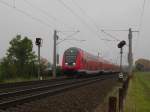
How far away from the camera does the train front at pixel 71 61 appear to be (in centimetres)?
4366

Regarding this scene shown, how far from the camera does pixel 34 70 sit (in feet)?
174

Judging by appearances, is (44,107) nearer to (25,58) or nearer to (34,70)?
(34,70)

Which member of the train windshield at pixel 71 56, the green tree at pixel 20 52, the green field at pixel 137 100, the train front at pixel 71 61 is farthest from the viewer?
the green tree at pixel 20 52

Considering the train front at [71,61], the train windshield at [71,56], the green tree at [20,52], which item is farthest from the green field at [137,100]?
the green tree at [20,52]

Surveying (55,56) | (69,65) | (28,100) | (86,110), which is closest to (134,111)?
(86,110)

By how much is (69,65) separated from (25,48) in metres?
56.7

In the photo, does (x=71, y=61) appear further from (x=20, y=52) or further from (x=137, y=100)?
(x=20, y=52)

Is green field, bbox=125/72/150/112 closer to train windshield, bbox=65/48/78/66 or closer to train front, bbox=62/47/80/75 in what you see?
train front, bbox=62/47/80/75

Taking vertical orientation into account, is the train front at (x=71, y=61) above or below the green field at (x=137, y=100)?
above

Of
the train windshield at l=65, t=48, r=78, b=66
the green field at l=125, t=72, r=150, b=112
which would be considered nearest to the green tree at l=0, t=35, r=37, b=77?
the train windshield at l=65, t=48, r=78, b=66

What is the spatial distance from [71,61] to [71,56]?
2.05ft

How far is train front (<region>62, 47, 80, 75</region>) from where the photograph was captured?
43.7 m

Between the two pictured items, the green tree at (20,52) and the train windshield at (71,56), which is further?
the green tree at (20,52)

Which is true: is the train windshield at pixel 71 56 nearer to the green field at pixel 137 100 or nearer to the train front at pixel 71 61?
the train front at pixel 71 61
